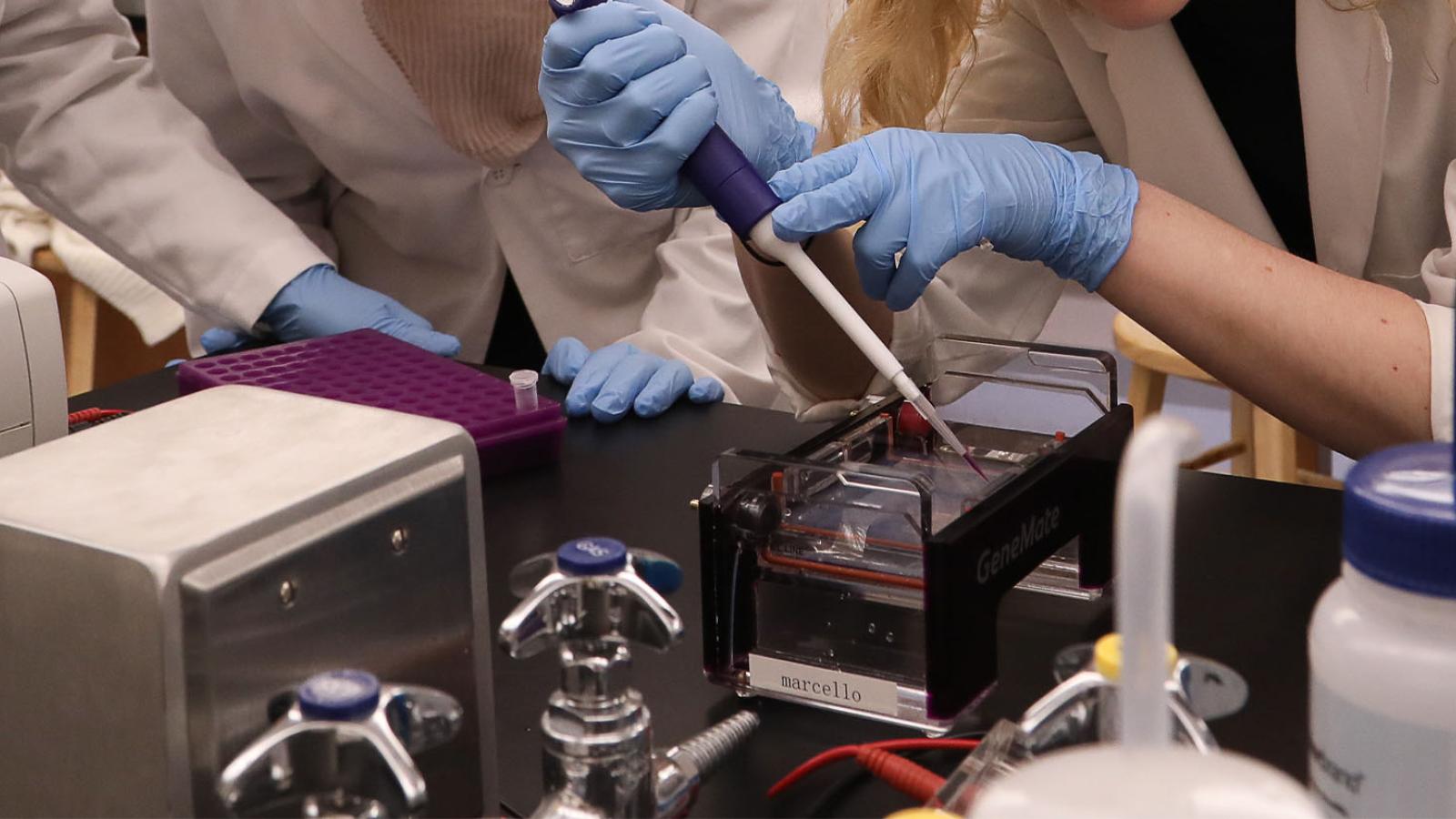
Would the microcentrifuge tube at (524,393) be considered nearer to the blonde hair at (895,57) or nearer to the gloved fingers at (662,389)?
the gloved fingers at (662,389)

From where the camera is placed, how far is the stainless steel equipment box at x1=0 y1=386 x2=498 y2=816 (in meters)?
0.59

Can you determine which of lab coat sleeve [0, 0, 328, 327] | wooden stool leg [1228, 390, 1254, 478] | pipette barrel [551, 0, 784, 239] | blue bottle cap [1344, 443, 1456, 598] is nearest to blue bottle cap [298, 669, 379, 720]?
blue bottle cap [1344, 443, 1456, 598]

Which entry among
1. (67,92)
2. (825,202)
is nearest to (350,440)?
(825,202)

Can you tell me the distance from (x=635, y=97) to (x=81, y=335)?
287cm

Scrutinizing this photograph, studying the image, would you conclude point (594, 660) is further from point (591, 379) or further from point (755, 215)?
point (591, 379)

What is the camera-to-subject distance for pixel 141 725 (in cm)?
59

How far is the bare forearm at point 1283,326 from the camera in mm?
1182

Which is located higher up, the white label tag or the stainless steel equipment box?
the stainless steel equipment box

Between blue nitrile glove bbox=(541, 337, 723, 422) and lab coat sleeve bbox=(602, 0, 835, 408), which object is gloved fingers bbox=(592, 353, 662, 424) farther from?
lab coat sleeve bbox=(602, 0, 835, 408)

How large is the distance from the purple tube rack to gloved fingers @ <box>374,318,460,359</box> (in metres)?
0.27

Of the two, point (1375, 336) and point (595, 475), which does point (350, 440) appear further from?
point (1375, 336)

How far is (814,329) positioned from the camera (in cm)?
152

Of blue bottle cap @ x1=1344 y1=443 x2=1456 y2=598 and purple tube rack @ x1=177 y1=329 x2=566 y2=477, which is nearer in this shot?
blue bottle cap @ x1=1344 y1=443 x2=1456 y2=598

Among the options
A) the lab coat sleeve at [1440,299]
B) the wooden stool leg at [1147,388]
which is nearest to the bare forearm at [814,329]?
the lab coat sleeve at [1440,299]
